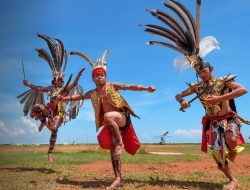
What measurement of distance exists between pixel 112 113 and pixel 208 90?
1626 millimetres

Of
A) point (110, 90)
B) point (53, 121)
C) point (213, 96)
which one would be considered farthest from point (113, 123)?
point (53, 121)

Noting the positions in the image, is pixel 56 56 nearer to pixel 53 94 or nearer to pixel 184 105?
pixel 53 94

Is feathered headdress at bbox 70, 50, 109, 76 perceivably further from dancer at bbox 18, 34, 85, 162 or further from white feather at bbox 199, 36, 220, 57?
dancer at bbox 18, 34, 85, 162

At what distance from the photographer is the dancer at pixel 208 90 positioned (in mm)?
5938

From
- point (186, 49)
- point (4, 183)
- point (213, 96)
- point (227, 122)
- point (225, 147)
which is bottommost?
point (4, 183)

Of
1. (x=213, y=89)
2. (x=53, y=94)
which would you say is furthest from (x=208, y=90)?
(x=53, y=94)

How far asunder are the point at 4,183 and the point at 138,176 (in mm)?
2521

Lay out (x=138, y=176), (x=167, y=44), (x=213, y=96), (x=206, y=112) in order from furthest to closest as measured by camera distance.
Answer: (x=138, y=176) → (x=167, y=44) → (x=206, y=112) → (x=213, y=96)

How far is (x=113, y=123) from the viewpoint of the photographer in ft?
20.7

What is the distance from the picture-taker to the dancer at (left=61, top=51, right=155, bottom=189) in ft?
20.9

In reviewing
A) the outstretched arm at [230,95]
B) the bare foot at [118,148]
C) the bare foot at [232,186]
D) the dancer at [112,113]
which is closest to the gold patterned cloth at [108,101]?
the dancer at [112,113]

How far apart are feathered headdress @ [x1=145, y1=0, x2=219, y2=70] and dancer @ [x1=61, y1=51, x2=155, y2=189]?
848mm

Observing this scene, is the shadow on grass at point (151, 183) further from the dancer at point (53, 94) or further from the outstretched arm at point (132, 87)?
the dancer at point (53, 94)

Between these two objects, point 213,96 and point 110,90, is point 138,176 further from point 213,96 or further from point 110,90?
point 213,96
